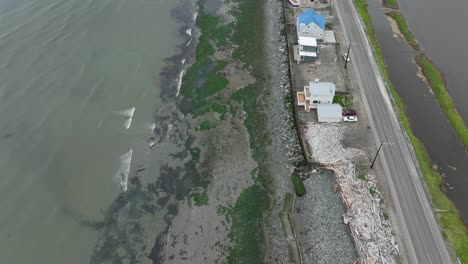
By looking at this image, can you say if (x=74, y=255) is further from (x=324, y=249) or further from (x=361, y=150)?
(x=361, y=150)

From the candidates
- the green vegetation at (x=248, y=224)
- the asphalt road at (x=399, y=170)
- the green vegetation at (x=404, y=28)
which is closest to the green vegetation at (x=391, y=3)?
the green vegetation at (x=404, y=28)

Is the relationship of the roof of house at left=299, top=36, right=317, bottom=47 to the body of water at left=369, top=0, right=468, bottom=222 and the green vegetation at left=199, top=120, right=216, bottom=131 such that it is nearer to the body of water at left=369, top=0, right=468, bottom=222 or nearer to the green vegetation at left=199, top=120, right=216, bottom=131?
the body of water at left=369, top=0, right=468, bottom=222

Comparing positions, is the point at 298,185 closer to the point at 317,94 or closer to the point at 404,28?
the point at 317,94

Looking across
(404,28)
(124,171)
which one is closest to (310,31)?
(404,28)

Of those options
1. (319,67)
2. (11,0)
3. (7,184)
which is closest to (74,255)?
(7,184)

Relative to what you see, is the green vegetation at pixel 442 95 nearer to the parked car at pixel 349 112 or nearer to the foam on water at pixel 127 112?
the parked car at pixel 349 112
